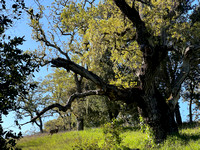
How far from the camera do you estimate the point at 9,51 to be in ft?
12.3

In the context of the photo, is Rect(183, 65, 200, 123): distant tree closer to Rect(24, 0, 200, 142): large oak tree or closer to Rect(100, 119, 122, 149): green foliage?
Rect(24, 0, 200, 142): large oak tree

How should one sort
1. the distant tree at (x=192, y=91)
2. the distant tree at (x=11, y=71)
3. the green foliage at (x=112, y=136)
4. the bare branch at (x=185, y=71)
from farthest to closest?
1. the distant tree at (x=192, y=91)
2. the bare branch at (x=185, y=71)
3. the green foliage at (x=112, y=136)
4. the distant tree at (x=11, y=71)

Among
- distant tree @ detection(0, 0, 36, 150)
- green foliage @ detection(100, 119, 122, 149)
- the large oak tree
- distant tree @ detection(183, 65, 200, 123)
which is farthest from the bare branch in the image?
distant tree @ detection(183, 65, 200, 123)

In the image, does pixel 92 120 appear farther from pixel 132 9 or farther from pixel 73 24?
pixel 132 9

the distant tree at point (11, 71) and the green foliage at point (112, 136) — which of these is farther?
the green foliage at point (112, 136)

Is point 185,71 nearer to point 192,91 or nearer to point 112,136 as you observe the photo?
point 112,136

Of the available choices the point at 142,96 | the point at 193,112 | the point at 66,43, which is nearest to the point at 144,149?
the point at 142,96

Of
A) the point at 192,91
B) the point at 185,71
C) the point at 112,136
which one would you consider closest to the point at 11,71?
the point at 112,136

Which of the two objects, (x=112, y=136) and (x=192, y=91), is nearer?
(x=112, y=136)

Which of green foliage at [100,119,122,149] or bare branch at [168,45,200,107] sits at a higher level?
bare branch at [168,45,200,107]

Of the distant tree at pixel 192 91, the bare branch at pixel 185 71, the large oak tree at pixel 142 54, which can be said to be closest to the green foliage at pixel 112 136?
the large oak tree at pixel 142 54

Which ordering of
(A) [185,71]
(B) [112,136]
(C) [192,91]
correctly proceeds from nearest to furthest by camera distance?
(B) [112,136] < (A) [185,71] < (C) [192,91]

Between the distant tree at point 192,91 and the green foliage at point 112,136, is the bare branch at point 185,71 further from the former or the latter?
the distant tree at point 192,91

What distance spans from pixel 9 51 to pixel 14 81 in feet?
2.16
